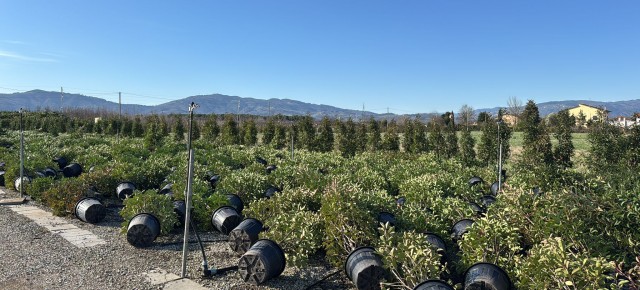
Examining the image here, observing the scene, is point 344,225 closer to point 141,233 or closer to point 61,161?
point 141,233

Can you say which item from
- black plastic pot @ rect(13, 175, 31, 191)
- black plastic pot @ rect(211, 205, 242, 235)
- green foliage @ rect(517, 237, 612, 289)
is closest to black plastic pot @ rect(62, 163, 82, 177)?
black plastic pot @ rect(13, 175, 31, 191)

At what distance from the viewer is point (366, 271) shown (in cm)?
602

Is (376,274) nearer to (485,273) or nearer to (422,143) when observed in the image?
(485,273)

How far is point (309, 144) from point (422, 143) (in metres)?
7.69

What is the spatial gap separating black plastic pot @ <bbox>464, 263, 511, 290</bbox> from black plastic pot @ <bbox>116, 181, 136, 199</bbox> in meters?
10.5

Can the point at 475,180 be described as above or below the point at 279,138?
below

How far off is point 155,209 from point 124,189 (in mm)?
4345

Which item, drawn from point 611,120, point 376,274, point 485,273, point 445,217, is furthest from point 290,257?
point 611,120

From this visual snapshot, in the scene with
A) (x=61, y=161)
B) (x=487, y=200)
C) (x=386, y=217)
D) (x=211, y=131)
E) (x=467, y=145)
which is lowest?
(x=487, y=200)

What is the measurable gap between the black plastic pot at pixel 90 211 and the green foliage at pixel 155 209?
1.35 metres

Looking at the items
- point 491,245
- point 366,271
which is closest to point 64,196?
point 366,271

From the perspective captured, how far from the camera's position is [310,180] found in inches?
443

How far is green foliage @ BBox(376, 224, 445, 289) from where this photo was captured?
18.4 ft

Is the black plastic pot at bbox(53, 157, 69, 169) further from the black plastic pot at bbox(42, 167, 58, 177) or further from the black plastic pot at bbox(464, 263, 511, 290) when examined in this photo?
the black plastic pot at bbox(464, 263, 511, 290)
